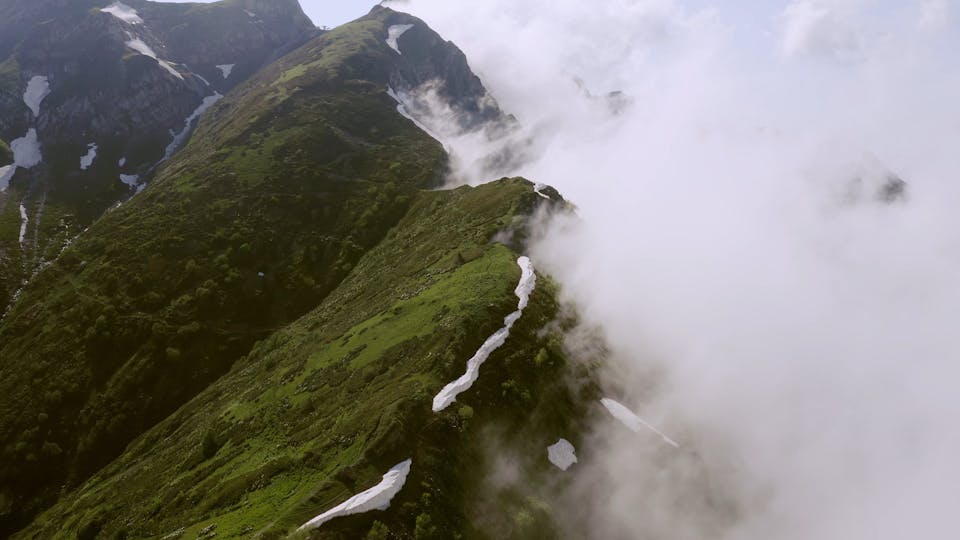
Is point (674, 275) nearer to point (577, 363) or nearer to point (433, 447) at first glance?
point (577, 363)

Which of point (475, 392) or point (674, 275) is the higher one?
point (674, 275)

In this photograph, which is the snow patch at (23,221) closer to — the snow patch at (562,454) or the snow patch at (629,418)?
the snow patch at (562,454)

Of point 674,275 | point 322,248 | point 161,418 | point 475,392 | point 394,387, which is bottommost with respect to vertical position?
point 161,418

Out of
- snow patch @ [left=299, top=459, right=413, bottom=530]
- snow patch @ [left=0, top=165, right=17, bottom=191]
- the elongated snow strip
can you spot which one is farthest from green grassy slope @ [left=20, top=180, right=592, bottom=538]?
snow patch @ [left=0, top=165, right=17, bottom=191]

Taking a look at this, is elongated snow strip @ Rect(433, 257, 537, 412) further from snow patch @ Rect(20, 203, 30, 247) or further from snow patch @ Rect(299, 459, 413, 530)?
snow patch @ Rect(20, 203, 30, 247)

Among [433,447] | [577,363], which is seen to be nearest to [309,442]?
[433,447]

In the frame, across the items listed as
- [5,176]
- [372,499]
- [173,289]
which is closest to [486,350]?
[372,499]
